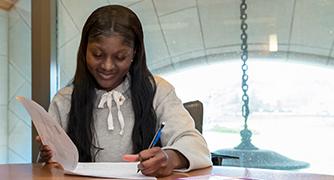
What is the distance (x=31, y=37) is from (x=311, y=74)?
1.46 meters

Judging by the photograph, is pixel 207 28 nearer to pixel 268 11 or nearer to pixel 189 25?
pixel 189 25

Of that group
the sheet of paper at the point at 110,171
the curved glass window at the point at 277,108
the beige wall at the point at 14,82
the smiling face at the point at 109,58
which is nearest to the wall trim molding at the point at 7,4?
the beige wall at the point at 14,82

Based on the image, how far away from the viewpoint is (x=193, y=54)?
7.70 feet

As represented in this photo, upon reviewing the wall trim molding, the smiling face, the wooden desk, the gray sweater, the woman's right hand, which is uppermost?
the wall trim molding

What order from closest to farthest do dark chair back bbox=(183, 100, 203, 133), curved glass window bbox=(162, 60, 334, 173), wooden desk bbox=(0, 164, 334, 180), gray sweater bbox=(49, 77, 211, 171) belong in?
wooden desk bbox=(0, 164, 334, 180) → gray sweater bbox=(49, 77, 211, 171) → dark chair back bbox=(183, 100, 203, 133) → curved glass window bbox=(162, 60, 334, 173)

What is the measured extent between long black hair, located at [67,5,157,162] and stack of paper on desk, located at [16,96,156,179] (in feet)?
0.81

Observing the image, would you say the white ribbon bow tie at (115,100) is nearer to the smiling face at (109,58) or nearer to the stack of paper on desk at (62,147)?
the smiling face at (109,58)

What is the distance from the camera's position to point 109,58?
1312 mm

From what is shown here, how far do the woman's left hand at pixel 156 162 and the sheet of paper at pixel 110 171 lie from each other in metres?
0.02

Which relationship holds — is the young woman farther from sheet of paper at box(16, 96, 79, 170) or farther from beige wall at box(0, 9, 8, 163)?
beige wall at box(0, 9, 8, 163)


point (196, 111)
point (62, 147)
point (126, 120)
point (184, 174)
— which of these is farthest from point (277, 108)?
point (62, 147)

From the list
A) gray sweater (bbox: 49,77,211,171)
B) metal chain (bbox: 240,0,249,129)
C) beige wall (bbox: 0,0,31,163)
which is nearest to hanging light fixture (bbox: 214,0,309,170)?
metal chain (bbox: 240,0,249,129)

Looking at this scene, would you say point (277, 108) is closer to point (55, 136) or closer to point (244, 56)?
point (244, 56)

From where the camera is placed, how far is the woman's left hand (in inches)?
37.1
